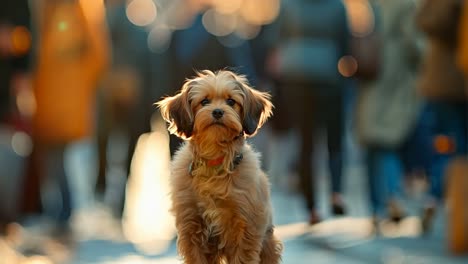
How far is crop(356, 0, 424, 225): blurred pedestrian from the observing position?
11773mm

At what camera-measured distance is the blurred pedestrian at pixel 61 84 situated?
11.1 metres

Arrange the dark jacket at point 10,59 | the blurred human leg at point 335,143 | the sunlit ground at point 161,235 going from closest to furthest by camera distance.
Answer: the sunlit ground at point 161,235
the dark jacket at point 10,59
the blurred human leg at point 335,143

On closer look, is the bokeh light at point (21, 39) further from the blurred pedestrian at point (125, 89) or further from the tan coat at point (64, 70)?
the blurred pedestrian at point (125, 89)

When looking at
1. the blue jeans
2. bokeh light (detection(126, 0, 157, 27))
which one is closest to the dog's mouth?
the blue jeans

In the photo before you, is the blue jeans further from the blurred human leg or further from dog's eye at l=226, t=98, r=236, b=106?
dog's eye at l=226, t=98, r=236, b=106

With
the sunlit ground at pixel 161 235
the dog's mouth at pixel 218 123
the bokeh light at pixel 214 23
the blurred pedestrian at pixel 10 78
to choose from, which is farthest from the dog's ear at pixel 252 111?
the blurred pedestrian at pixel 10 78

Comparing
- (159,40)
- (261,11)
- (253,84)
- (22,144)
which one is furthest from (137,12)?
(261,11)

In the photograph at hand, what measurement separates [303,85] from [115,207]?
7.85 ft

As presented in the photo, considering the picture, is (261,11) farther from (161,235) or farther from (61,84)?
(61,84)

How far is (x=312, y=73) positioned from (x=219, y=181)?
19.5 feet

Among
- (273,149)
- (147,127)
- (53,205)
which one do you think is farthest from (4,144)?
(273,149)

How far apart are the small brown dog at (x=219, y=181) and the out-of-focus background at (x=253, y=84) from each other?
4.38 m

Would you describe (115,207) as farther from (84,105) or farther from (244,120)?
(244,120)

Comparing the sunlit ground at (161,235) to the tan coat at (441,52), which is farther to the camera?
the tan coat at (441,52)
